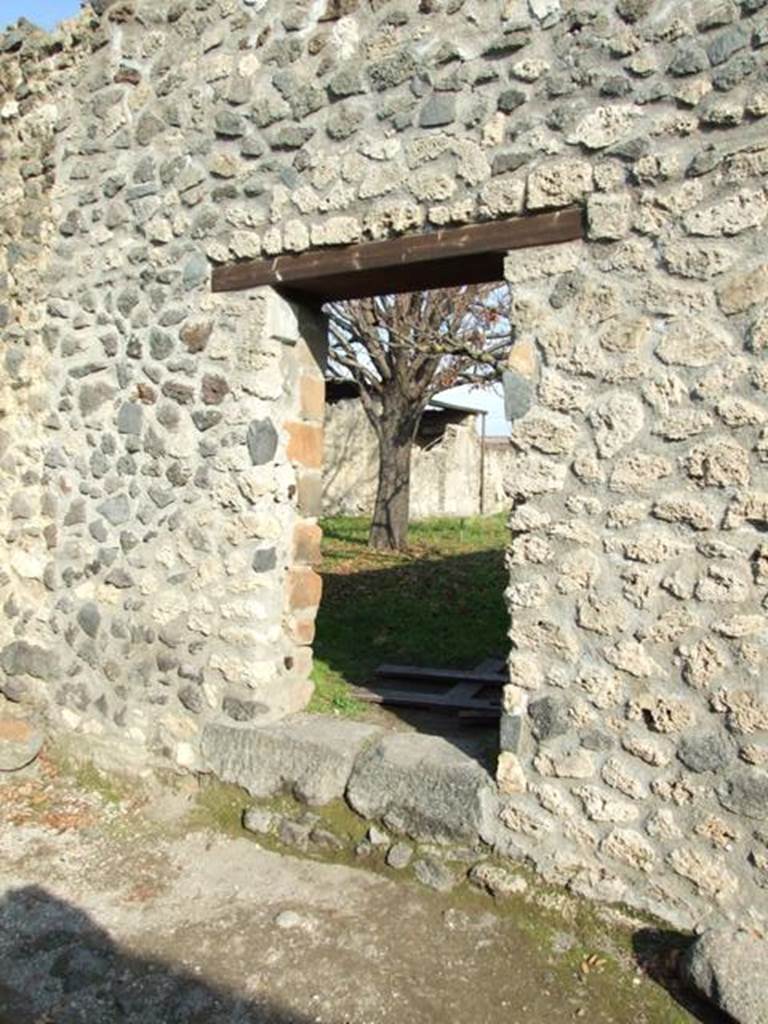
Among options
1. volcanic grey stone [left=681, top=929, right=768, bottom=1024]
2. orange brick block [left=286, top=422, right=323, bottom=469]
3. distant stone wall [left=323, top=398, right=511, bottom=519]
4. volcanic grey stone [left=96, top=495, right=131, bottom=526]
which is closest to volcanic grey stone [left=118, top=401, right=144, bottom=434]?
volcanic grey stone [left=96, top=495, right=131, bottom=526]

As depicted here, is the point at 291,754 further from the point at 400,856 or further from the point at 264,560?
the point at 264,560

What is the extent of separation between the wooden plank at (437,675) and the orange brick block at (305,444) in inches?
72.0

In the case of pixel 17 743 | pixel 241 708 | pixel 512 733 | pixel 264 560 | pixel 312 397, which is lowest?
pixel 17 743

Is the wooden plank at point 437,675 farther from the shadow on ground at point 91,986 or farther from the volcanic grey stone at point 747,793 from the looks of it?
the shadow on ground at point 91,986

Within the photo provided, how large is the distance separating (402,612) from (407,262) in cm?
465

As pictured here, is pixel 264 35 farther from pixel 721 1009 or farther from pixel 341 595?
pixel 341 595

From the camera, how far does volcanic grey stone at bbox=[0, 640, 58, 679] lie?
438cm

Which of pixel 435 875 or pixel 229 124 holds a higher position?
pixel 229 124

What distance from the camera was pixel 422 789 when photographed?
10.9 ft

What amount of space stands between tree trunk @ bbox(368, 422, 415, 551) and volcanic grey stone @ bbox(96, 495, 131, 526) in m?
7.96

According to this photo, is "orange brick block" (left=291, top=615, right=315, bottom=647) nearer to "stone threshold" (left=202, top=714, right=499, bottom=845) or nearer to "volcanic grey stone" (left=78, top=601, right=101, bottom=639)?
"stone threshold" (left=202, top=714, right=499, bottom=845)

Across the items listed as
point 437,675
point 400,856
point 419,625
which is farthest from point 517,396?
point 419,625

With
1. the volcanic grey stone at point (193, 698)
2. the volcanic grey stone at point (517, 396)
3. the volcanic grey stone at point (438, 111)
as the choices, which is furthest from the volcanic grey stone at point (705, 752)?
the volcanic grey stone at point (438, 111)

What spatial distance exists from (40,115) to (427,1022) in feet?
15.2
